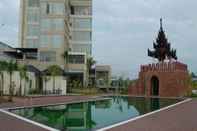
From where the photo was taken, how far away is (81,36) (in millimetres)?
58844

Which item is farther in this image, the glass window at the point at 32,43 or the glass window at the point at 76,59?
the glass window at the point at 32,43

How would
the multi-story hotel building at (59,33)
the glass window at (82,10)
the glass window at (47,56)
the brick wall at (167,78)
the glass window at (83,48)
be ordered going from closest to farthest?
the brick wall at (167,78)
the multi-story hotel building at (59,33)
the glass window at (47,56)
the glass window at (83,48)
the glass window at (82,10)

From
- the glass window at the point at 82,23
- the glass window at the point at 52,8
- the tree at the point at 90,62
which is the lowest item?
the tree at the point at 90,62

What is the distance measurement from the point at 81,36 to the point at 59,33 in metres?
8.20

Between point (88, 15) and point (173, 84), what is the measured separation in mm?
24661

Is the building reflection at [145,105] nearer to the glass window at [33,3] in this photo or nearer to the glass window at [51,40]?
the glass window at [51,40]

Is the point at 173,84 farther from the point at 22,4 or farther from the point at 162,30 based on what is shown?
the point at 22,4

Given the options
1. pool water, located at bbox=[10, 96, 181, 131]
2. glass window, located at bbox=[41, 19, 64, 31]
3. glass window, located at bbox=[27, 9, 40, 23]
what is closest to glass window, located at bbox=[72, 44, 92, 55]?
glass window, located at bbox=[41, 19, 64, 31]

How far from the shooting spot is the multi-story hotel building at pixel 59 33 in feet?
168

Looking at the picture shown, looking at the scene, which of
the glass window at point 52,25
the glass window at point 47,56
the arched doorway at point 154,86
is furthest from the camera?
the glass window at point 47,56

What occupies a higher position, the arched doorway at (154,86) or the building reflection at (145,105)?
the arched doorway at (154,86)

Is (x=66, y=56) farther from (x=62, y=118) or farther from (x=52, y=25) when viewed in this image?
(x=62, y=118)

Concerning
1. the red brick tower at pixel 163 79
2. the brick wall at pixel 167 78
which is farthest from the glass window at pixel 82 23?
the brick wall at pixel 167 78

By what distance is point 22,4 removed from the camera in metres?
54.6
